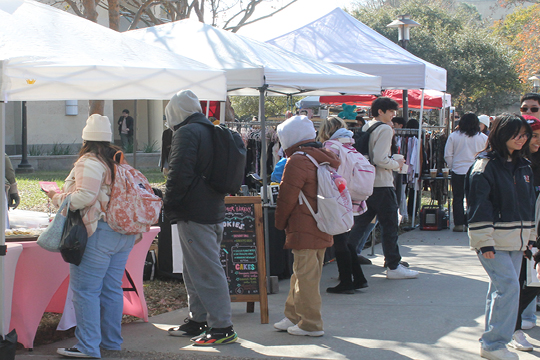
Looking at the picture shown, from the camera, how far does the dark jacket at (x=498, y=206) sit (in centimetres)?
387

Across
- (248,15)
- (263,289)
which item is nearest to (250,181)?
(263,289)

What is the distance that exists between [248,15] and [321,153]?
14019 mm

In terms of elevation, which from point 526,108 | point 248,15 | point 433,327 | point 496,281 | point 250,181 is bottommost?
point 433,327

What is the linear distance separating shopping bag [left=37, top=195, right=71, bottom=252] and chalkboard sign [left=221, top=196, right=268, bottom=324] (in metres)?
1.65

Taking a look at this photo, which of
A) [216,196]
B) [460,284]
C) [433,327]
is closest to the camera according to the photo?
[216,196]

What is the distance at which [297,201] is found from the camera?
4.57 m

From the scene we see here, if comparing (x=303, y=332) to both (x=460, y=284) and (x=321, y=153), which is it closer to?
(x=321, y=153)

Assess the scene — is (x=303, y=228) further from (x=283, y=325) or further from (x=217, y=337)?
(x=217, y=337)

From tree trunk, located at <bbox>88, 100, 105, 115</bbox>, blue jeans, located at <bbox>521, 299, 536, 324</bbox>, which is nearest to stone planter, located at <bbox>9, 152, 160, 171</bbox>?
tree trunk, located at <bbox>88, 100, 105, 115</bbox>

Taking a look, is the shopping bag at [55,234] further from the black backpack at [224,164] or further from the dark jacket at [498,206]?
the dark jacket at [498,206]

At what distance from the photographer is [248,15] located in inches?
698

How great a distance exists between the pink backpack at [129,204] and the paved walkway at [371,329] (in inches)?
39.3

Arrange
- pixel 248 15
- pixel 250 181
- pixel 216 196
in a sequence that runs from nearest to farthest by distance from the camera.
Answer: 1. pixel 216 196
2. pixel 250 181
3. pixel 248 15

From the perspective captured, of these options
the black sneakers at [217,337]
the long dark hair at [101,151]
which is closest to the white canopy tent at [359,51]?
the black sneakers at [217,337]
